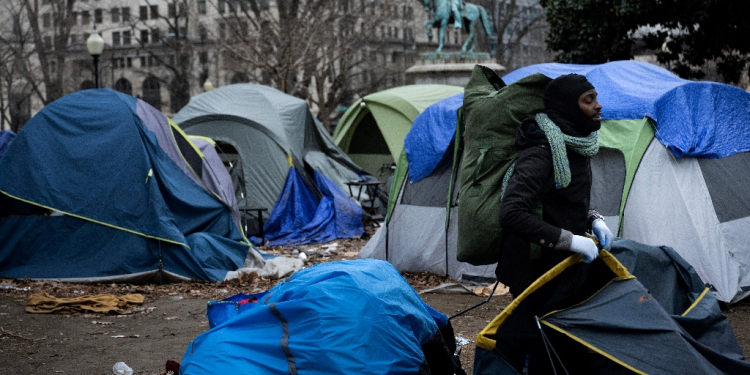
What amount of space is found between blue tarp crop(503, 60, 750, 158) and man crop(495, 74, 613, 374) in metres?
4.29

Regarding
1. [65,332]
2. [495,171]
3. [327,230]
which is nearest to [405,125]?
[327,230]

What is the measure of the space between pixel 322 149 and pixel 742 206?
29.0 ft

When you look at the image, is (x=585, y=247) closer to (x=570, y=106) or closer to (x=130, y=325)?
(x=570, y=106)

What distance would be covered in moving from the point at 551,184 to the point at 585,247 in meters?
0.32

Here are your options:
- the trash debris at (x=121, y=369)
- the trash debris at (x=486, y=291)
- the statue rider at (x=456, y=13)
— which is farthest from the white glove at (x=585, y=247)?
the statue rider at (x=456, y=13)

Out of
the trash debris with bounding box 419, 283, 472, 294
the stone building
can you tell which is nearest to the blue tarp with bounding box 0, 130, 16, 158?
the trash debris with bounding box 419, 283, 472, 294

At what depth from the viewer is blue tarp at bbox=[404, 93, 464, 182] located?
28.1 ft

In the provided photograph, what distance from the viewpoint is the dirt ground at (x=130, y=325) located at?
5570 mm

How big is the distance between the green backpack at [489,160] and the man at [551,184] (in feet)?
0.25

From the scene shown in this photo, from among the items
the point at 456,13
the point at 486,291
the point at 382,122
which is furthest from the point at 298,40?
the point at 486,291

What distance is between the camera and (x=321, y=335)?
3.43 metres

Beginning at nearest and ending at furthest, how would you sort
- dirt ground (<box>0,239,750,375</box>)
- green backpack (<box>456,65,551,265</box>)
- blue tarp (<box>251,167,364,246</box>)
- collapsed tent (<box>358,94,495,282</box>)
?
1. green backpack (<box>456,65,551,265</box>)
2. dirt ground (<box>0,239,750,375</box>)
3. collapsed tent (<box>358,94,495,282</box>)
4. blue tarp (<box>251,167,364,246</box>)

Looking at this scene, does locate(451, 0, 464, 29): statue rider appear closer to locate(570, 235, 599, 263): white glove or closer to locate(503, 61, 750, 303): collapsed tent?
locate(503, 61, 750, 303): collapsed tent

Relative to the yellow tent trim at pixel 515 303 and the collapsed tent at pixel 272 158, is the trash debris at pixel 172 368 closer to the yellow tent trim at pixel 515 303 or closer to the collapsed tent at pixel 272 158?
the yellow tent trim at pixel 515 303
